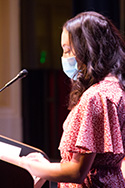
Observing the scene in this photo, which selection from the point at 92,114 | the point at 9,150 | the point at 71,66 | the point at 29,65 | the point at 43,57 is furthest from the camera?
the point at 43,57

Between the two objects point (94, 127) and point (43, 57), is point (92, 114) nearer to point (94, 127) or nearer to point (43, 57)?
point (94, 127)

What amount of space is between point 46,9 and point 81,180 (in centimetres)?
447

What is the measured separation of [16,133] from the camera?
5277 millimetres

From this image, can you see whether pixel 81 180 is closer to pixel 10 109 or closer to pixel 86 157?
pixel 86 157

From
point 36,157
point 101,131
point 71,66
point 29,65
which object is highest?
point 71,66

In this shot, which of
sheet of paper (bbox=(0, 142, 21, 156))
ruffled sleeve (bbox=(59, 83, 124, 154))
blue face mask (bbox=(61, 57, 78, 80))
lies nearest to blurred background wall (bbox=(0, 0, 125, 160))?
blue face mask (bbox=(61, 57, 78, 80))

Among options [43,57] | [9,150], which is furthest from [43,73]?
[9,150]

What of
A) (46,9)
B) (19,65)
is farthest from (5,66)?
(46,9)

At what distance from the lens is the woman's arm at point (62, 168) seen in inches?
50.7

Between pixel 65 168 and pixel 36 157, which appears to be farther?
pixel 36 157

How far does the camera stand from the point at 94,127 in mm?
1326

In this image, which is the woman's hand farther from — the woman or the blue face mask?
the blue face mask

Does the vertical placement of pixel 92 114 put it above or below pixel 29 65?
above

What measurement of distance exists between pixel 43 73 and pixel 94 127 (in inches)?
165
